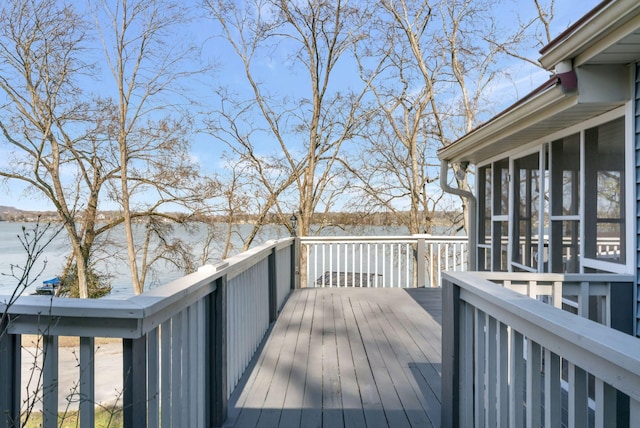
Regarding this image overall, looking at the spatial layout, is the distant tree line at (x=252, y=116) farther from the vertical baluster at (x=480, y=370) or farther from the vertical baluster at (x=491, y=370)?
the vertical baluster at (x=491, y=370)

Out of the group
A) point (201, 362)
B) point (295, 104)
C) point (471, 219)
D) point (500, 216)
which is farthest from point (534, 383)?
Answer: point (295, 104)

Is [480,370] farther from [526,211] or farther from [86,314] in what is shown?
[526,211]

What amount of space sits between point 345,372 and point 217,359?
1.21 m

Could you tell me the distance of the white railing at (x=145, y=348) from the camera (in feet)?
4.40

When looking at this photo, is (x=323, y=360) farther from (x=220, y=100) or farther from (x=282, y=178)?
(x=220, y=100)

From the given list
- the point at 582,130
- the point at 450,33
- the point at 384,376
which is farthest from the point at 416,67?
the point at 384,376

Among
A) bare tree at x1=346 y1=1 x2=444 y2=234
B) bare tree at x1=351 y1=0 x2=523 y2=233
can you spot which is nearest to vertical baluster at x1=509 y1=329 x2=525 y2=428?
bare tree at x1=351 y1=0 x2=523 y2=233

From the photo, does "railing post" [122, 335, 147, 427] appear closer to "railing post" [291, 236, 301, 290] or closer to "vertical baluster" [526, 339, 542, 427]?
"vertical baluster" [526, 339, 542, 427]

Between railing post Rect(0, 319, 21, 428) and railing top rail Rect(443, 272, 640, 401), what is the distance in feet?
5.67

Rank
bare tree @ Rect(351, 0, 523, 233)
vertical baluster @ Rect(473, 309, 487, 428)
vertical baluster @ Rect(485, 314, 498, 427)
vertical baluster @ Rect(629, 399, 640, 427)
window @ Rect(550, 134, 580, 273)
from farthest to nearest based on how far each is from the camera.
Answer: bare tree @ Rect(351, 0, 523, 233) → window @ Rect(550, 134, 580, 273) → vertical baluster @ Rect(473, 309, 487, 428) → vertical baluster @ Rect(485, 314, 498, 427) → vertical baluster @ Rect(629, 399, 640, 427)

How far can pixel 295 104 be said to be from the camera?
38.3ft

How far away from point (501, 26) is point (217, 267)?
1178cm

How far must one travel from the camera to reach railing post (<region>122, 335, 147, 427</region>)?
1340 mm

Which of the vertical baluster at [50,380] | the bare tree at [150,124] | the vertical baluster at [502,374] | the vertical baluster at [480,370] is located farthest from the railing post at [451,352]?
the bare tree at [150,124]
